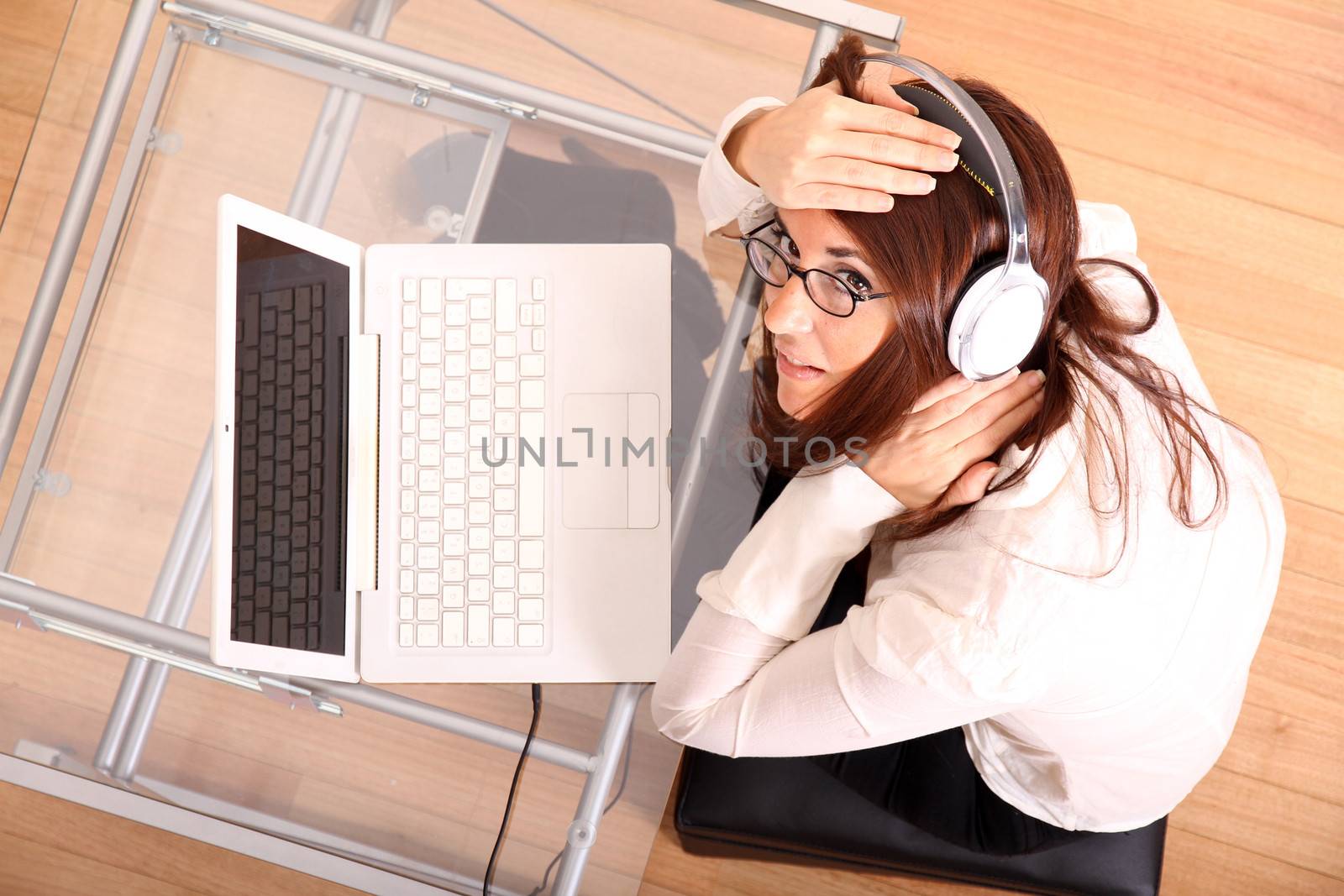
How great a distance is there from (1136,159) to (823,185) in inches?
44.4

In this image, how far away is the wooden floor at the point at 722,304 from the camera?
87cm

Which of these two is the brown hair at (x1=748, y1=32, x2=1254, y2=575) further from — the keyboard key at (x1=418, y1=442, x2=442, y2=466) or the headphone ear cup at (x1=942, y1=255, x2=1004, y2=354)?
the keyboard key at (x1=418, y1=442, x2=442, y2=466)

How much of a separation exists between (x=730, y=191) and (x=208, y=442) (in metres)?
0.60

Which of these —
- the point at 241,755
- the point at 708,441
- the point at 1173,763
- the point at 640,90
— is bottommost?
the point at 241,755

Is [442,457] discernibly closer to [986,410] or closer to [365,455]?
[365,455]

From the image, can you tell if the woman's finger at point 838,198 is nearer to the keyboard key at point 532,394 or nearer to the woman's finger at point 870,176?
the woman's finger at point 870,176

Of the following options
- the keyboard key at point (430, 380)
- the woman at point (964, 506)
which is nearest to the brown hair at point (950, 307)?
the woman at point (964, 506)

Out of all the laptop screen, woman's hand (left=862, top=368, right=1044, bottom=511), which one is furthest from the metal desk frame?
woman's hand (left=862, top=368, right=1044, bottom=511)

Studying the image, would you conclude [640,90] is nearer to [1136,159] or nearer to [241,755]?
[241,755]

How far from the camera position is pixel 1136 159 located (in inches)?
61.6

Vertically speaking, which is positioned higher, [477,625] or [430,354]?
[430,354]

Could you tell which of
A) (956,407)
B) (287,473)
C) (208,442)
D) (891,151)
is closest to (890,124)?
(891,151)

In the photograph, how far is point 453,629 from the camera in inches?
33.1

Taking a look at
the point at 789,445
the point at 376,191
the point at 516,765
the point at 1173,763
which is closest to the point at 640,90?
the point at 376,191
